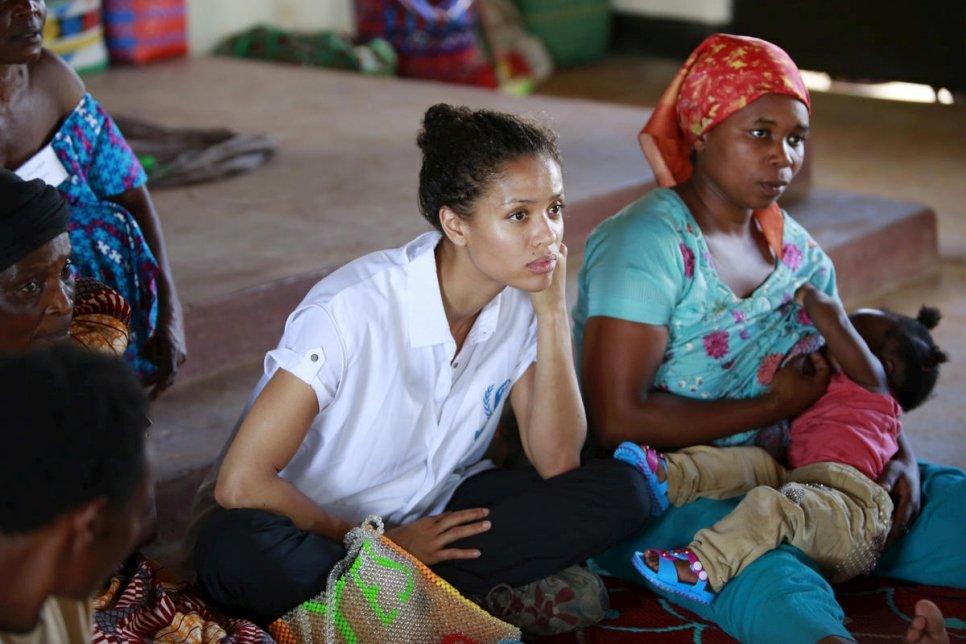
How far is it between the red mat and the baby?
0.28ft

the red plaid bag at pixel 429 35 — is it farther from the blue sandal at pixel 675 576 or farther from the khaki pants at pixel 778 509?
the blue sandal at pixel 675 576

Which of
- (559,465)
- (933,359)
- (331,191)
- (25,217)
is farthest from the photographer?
(331,191)

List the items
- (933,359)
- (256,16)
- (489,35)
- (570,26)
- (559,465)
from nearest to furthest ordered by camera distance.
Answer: (559,465) < (933,359) < (256,16) < (489,35) < (570,26)

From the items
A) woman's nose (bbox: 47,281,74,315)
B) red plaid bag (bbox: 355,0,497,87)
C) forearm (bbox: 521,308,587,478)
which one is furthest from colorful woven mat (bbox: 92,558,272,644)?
red plaid bag (bbox: 355,0,497,87)

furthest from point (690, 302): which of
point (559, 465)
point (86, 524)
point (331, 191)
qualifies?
point (331, 191)

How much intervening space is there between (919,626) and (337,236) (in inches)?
89.1

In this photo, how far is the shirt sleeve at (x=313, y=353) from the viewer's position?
7.23ft

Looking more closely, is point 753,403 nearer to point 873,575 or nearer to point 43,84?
point 873,575

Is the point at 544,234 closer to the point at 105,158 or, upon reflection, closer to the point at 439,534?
the point at 439,534

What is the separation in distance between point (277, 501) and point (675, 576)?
0.73 metres

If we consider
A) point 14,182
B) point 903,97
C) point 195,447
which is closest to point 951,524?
point 195,447

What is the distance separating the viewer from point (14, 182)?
2.08 metres

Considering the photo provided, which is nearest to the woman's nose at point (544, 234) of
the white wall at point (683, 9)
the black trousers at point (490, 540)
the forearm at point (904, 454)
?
the black trousers at point (490, 540)

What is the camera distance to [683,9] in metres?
8.61
